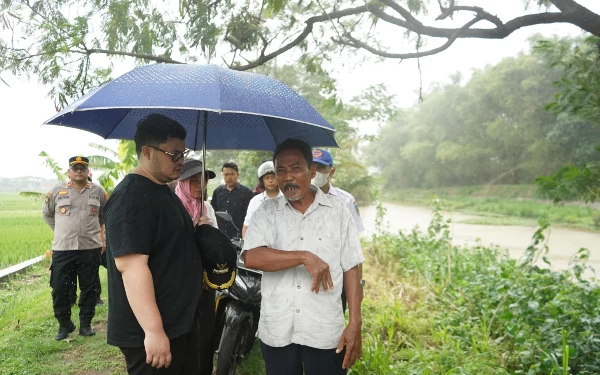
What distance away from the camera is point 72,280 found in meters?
4.46

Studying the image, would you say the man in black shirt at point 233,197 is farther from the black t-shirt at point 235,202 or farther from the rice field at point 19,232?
the rice field at point 19,232

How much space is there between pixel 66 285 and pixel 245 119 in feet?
8.66

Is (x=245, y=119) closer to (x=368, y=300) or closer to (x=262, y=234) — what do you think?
(x=262, y=234)

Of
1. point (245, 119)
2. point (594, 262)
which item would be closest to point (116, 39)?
point (245, 119)

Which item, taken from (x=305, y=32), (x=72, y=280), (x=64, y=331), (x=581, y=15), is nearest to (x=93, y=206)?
(x=72, y=280)

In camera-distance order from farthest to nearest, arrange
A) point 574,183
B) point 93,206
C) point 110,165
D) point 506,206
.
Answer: point 506,206
point 110,165
point 93,206
point 574,183

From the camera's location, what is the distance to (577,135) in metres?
25.7

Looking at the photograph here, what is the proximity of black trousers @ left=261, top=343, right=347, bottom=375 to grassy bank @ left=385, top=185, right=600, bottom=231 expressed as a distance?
13.9m

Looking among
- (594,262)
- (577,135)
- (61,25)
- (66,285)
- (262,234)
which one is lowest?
(594,262)

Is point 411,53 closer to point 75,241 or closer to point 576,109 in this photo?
point 576,109

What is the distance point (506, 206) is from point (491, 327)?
2748 centimetres

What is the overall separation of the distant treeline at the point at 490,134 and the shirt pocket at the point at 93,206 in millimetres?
22093

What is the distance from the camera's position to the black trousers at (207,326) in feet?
8.53

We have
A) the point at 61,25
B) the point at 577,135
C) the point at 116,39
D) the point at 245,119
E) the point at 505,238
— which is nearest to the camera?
the point at 245,119
